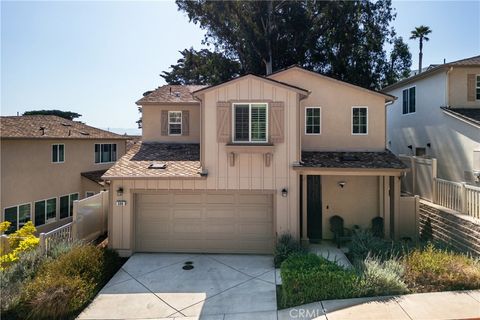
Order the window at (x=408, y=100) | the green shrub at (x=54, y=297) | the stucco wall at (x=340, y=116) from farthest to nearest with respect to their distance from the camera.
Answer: the window at (x=408, y=100), the stucco wall at (x=340, y=116), the green shrub at (x=54, y=297)

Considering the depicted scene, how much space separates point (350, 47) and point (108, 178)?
21.3 m

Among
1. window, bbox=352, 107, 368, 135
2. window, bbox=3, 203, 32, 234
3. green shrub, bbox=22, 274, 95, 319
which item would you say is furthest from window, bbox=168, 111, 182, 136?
window, bbox=3, 203, 32, 234

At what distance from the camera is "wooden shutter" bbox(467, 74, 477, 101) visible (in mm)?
12984

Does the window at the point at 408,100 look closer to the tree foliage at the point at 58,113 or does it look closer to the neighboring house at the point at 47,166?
the neighboring house at the point at 47,166

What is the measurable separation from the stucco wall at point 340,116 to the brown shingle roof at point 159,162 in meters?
4.65

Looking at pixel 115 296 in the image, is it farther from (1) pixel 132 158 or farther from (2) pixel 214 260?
(1) pixel 132 158

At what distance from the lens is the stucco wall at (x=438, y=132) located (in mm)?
12008

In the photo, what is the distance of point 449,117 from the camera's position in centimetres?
1276

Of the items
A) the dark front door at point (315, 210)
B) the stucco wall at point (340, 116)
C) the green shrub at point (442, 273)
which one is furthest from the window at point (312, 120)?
the green shrub at point (442, 273)

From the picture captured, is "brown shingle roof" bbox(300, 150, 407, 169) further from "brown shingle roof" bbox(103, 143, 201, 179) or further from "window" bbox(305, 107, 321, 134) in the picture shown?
"brown shingle roof" bbox(103, 143, 201, 179)

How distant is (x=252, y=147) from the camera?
10047mm

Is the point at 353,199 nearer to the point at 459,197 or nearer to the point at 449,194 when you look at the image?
the point at 449,194

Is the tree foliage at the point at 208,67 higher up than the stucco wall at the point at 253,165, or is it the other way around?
the tree foliage at the point at 208,67

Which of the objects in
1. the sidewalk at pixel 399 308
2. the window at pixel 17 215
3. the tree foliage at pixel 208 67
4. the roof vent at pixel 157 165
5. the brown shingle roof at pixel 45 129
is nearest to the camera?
the sidewalk at pixel 399 308
